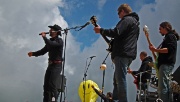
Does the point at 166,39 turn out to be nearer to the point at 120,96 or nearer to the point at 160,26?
the point at 160,26

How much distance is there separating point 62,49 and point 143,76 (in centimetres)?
259

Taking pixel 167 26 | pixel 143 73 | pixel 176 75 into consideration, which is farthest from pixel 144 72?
pixel 167 26

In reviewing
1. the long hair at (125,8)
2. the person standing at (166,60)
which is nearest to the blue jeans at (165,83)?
the person standing at (166,60)

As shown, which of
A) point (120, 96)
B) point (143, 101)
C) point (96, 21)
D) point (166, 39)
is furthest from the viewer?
point (143, 101)

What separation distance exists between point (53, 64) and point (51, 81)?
36 centimetres

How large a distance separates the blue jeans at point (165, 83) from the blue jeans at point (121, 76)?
990mm

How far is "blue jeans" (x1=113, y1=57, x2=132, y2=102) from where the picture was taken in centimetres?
416

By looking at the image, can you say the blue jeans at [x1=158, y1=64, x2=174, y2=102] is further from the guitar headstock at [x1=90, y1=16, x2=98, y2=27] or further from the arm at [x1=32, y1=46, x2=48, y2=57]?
the arm at [x1=32, y1=46, x2=48, y2=57]

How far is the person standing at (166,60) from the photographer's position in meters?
5.00

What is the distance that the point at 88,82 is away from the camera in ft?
33.2

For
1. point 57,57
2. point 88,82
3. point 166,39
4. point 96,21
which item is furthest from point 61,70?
point 88,82

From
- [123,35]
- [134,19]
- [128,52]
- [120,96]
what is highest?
[134,19]

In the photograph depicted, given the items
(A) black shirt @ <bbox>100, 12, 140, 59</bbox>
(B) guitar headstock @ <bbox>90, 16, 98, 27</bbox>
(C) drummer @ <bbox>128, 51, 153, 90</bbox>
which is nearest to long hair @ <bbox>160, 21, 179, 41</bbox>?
(A) black shirt @ <bbox>100, 12, 140, 59</bbox>

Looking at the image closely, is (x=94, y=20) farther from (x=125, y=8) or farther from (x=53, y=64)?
(x=53, y=64)
